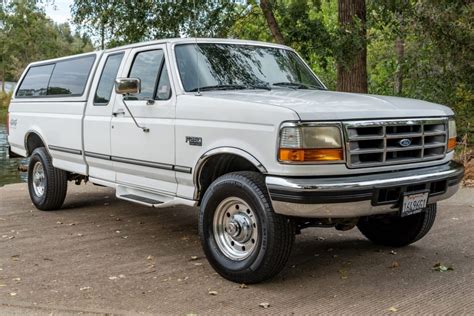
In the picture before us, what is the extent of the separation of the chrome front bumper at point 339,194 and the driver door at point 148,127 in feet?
4.78

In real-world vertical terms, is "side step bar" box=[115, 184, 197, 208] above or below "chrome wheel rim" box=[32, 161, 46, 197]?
above

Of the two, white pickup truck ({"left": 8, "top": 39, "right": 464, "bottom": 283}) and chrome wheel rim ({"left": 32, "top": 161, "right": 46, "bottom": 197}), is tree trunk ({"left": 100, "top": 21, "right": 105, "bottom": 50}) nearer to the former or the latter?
chrome wheel rim ({"left": 32, "top": 161, "right": 46, "bottom": 197})

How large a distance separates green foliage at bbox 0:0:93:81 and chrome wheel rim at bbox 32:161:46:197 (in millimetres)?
43687

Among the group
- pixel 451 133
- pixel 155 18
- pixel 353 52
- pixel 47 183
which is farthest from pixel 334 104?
pixel 155 18

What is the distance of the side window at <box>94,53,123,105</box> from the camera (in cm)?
650

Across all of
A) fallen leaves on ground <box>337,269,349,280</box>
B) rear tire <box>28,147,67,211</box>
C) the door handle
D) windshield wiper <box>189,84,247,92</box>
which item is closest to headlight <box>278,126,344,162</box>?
fallen leaves on ground <box>337,269,349,280</box>

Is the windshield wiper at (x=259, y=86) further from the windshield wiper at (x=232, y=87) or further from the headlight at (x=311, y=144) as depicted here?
the headlight at (x=311, y=144)

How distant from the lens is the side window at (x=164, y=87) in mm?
5535

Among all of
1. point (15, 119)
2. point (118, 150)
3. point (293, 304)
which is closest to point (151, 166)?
point (118, 150)

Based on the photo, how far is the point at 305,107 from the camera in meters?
4.33

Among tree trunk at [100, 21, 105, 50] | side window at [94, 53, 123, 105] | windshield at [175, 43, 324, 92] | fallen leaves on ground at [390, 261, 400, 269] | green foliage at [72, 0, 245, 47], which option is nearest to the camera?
fallen leaves on ground at [390, 261, 400, 269]

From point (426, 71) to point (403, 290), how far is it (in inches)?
312

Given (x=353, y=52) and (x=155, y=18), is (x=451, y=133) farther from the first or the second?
(x=155, y=18)

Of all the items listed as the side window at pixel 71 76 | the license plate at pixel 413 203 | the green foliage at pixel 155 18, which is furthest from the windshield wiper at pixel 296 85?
the green foliage at pixel 155 18
